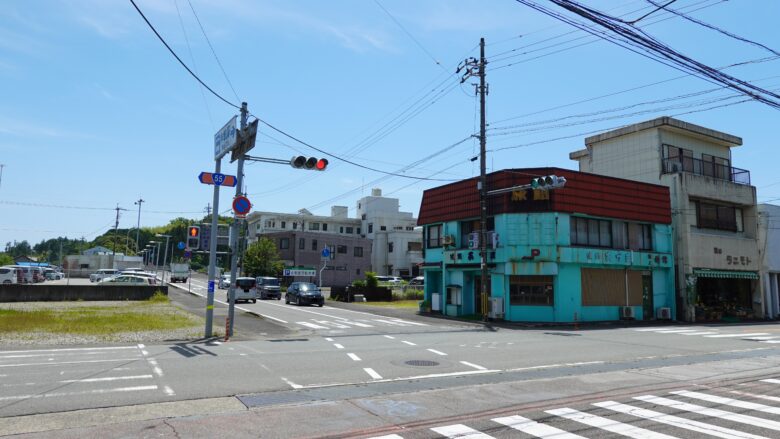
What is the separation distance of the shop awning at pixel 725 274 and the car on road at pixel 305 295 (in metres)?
25.2

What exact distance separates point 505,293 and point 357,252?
46004mm

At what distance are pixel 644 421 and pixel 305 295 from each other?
31042 mm

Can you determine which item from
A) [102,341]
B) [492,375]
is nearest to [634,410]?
[492,375]

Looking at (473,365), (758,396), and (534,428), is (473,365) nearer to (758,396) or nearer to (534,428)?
(534,428)

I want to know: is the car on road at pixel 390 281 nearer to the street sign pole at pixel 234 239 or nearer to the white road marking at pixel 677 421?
the street sign pole at pixel 234 239

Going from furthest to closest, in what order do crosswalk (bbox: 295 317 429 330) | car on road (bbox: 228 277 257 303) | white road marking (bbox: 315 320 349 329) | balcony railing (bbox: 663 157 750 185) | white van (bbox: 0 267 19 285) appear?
white van (bbox: 0 267 19 285)
car on road (bbox: 228 277 257 303)
balcony railing (bbox: 663 157 750 185)
white road marking (bbox: 315 320 349 329)
crosswalk (bbox: 295 317 429 330)

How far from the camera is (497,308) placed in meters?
26.4

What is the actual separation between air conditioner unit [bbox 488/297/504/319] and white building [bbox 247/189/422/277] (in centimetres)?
4777

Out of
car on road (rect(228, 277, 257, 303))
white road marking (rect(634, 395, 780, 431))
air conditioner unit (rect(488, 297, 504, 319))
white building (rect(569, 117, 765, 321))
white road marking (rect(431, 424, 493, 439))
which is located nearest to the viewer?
white road marking (rect(431, 424, 493, 439))

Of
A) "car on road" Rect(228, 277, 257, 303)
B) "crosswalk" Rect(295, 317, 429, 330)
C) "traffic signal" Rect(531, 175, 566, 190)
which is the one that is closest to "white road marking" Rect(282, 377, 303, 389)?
"crosswalk" Rect(295, 317, 429, 330)

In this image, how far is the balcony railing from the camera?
3316 cm

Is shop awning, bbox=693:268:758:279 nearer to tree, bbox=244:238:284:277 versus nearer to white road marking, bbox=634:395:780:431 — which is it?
white road marking, bbox=634:395:780:431

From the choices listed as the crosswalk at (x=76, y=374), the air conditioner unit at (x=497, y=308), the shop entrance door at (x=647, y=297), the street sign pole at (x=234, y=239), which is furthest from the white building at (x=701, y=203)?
the crosswalk at (x=76, y=374)

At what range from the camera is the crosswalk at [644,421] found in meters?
6.51
